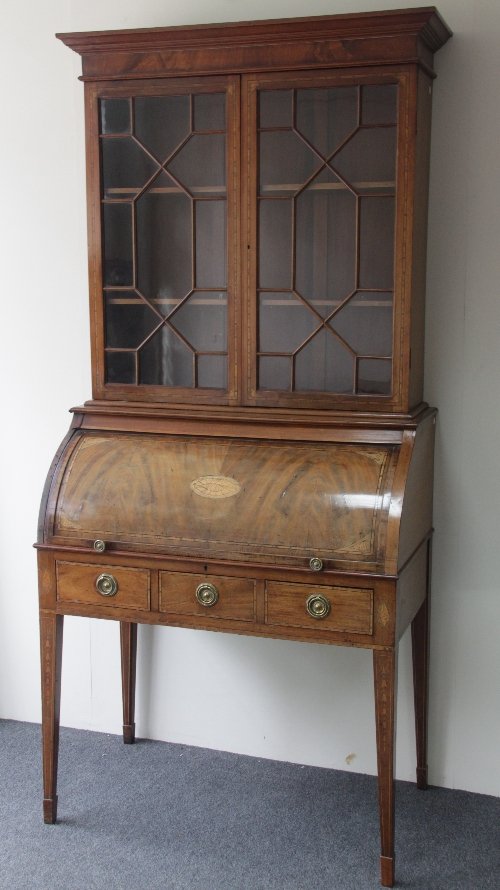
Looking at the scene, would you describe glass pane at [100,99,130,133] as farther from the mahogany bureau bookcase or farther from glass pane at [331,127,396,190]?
glass pane at [331,127,396,190]

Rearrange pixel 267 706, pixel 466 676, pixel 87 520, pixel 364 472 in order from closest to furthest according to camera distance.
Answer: pixel 364 472 < pixel 87 520 < pixel 466 676 < pixel 267 706

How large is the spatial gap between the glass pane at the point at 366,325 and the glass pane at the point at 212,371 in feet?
1.09

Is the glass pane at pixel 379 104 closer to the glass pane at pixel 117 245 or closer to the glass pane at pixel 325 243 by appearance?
the glass pane at pixel 325 243

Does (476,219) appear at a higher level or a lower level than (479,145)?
lower

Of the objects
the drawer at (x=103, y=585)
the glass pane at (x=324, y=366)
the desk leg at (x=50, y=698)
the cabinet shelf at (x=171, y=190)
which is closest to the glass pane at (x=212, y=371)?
the glass pane at (x=324, y=366)

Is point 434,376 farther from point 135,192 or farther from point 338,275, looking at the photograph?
point 135,192

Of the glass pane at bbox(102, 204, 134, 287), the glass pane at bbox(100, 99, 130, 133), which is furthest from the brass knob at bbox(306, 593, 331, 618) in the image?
the glass pane at bbox(100, 99, 130, 133)

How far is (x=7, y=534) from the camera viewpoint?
11.2 feet

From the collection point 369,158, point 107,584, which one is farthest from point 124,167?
point 107,584

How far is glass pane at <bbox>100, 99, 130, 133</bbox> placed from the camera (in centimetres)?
275

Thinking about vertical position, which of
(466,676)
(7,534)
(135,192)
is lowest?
(466,676)

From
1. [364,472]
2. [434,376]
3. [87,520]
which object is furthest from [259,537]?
[434,376]

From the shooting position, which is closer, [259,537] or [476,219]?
[259,537]

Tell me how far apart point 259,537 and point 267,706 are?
86 centimetres
